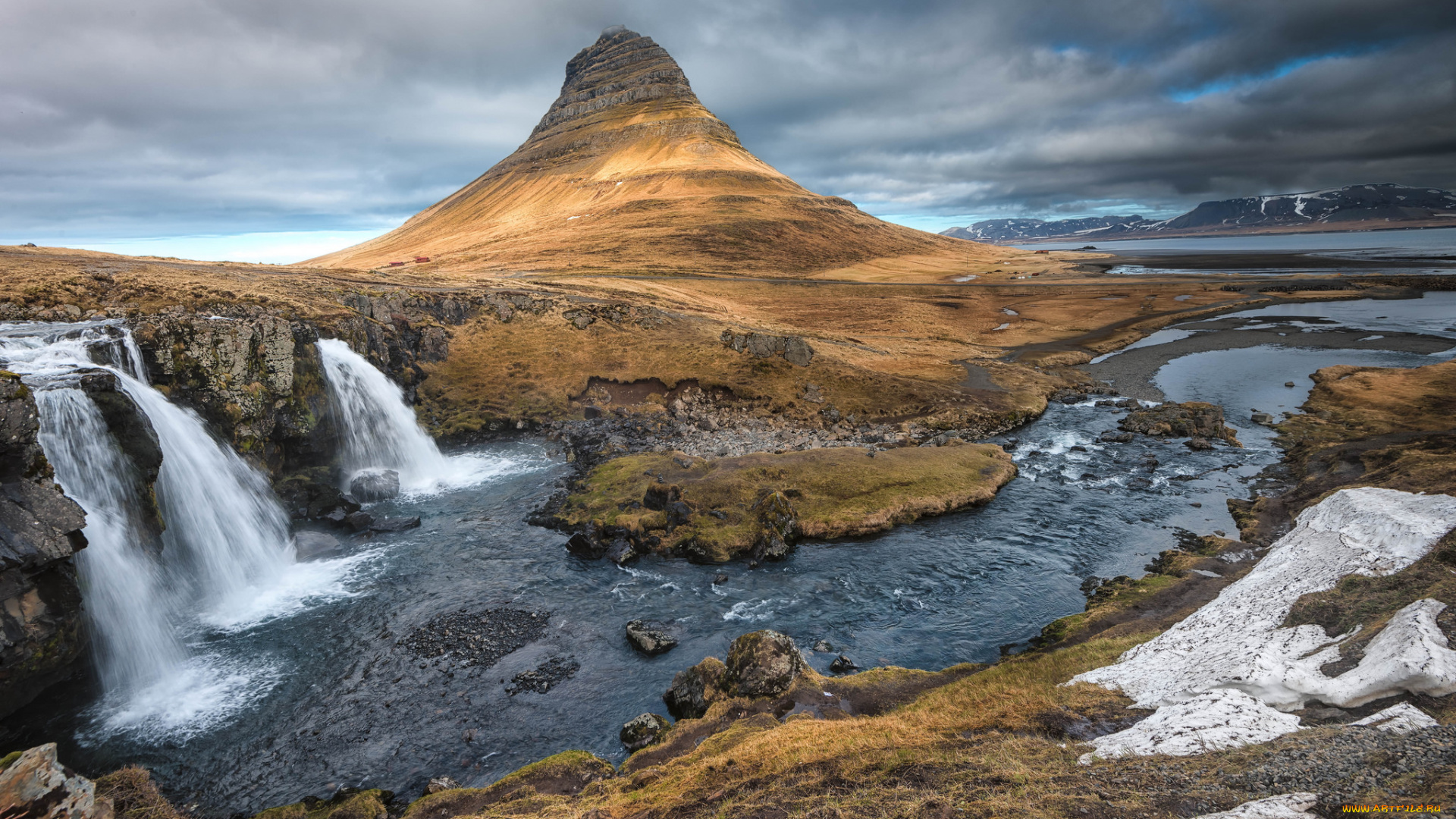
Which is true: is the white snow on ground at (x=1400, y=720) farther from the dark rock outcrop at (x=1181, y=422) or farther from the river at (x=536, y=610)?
the dark rock outcrop at (x=1181, y=422)

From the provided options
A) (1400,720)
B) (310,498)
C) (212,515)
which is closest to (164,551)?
(212,515)

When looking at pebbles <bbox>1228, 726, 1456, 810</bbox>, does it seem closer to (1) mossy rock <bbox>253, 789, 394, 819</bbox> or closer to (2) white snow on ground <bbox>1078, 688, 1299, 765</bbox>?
(2) white snow on ground <bbox>1078, 688, 1299, 765</bbox>

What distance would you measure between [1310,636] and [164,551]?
1620 inches

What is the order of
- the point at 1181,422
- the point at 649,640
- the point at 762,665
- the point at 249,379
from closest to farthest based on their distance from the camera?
the point at 762,665 → the point at 649,640 → the point at 249,379 → the point at 1181,422

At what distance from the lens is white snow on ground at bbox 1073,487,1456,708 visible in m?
12.8

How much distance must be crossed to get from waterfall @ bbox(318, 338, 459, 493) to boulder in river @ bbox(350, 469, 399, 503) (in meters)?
1.07

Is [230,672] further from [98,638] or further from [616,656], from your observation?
[616,656]

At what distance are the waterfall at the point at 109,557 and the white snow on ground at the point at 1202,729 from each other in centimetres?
3071

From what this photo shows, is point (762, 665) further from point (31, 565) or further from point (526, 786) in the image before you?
point (31, 565)

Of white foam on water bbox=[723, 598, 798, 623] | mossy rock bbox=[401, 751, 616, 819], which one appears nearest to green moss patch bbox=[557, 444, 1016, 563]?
white foam on water bbox=[723, 598, 798, 623]

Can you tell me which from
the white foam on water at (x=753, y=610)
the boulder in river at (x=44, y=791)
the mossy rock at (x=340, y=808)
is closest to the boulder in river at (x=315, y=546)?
the mossy rock at (x=340, y=808)

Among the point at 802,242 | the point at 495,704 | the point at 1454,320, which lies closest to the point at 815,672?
the point at 495,704

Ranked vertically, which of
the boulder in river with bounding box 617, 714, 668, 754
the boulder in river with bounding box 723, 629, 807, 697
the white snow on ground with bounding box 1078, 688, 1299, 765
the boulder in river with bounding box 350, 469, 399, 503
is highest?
the boulder in river with bounding box 350, 469, 399, 503

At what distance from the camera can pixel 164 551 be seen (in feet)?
86.8
